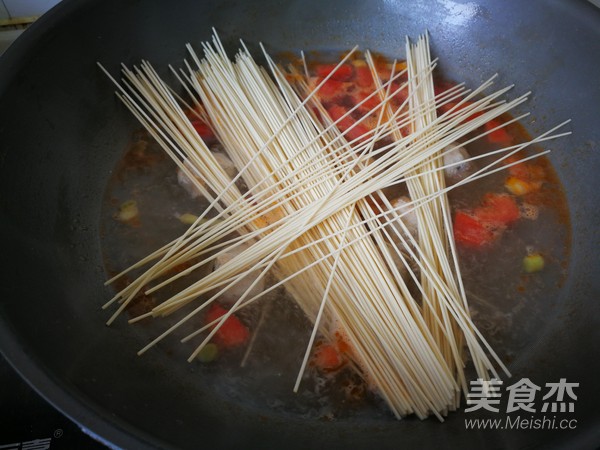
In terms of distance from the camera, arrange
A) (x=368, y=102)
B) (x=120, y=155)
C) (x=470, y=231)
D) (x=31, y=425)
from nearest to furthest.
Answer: (x=31, y=425), (x=470, y=231), (x=120, y=155), (x=368, y=102)

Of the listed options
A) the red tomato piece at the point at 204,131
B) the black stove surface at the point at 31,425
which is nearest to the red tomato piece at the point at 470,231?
the red tomato piece at the point at 204,131

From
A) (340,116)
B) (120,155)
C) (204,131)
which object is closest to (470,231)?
(340,116)

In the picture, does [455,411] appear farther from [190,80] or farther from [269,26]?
[269,26]

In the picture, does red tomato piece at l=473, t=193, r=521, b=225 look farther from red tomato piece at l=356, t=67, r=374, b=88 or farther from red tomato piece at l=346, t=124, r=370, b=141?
red tomato piece at l=356, t=67, r=374, b=88

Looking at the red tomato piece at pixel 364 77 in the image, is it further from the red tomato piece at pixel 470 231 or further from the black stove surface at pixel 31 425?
the black stove surface at pixel 31 425

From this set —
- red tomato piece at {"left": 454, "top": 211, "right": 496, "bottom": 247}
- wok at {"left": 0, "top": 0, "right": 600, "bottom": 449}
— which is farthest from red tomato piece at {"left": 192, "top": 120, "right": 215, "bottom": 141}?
red tomato piece at {"left": 454, "top": 211, "right": 496, "bottom": 247}

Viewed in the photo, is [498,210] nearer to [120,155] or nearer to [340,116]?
[340,116]
